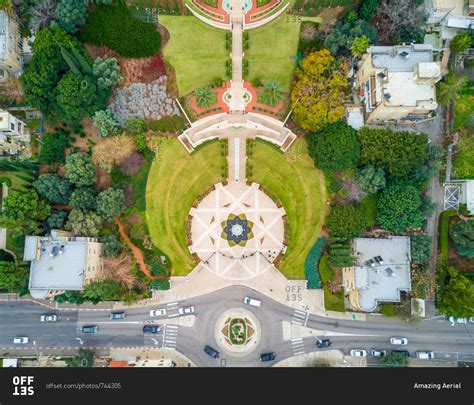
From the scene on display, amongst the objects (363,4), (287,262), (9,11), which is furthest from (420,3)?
(9,11)

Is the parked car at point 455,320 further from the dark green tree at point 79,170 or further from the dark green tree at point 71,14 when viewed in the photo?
the dark green tree at point 71,14

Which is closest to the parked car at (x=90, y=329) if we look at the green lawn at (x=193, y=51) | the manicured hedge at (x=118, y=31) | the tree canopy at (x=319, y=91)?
the green lawn at (x=193, y=51)

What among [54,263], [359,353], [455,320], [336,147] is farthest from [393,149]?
[54,263]

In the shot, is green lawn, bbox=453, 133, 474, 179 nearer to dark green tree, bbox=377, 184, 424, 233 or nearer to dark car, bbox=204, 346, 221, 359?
dark green tree, bbox=377, 184, 424, 233

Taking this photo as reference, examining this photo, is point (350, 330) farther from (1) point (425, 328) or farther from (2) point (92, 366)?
(2) point (92, 366)

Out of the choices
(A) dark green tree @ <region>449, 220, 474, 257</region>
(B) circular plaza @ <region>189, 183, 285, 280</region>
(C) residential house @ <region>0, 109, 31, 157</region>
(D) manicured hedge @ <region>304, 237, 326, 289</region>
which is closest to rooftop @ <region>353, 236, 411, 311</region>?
(D) manicured hedge @ <region>304, 237, 326, 289</region>

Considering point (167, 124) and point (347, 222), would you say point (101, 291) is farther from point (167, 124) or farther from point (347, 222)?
point (347, 222)
